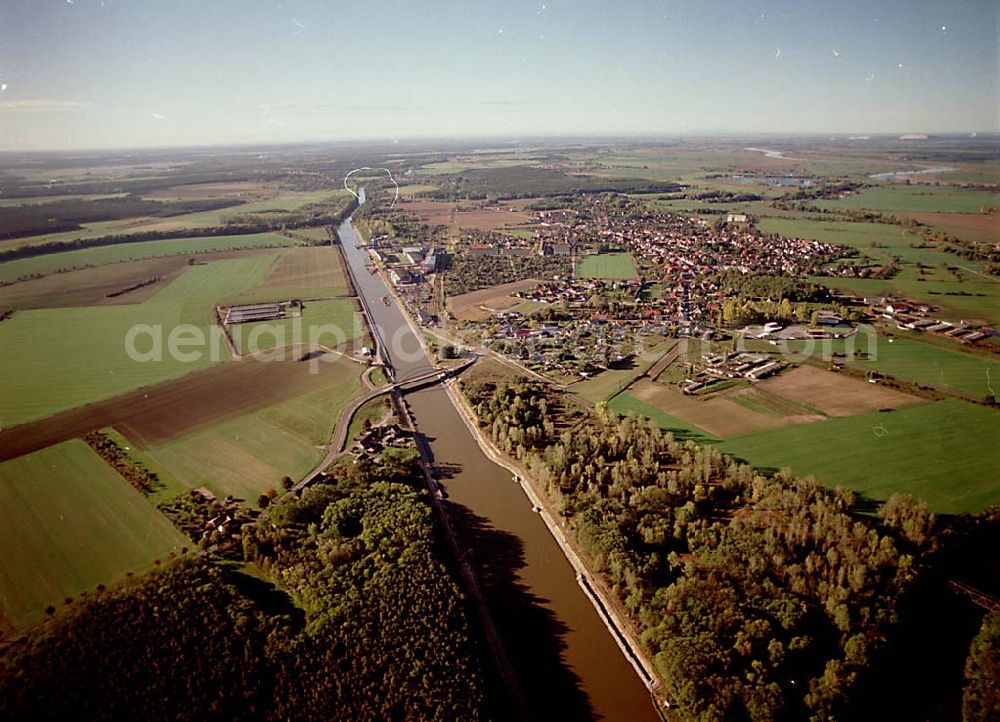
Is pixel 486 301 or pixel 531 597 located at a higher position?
pixel 486 301

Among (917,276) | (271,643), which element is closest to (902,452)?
(271,643)

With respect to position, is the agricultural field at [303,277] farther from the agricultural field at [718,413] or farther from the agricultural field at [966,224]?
the agricultural field at [966,224]

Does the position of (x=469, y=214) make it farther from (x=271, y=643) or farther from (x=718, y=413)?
(x=271, y=643)

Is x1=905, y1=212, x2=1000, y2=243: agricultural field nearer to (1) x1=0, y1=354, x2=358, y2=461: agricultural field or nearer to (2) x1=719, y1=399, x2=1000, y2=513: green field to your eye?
(2) x1=719, y1=399, x2=1000, y2=513: green field

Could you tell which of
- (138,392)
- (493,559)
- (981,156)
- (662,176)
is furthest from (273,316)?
(981,156)

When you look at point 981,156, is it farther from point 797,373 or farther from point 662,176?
point 797,373

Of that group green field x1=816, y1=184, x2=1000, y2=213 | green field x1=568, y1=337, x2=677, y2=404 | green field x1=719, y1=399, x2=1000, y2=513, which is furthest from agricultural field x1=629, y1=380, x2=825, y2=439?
green field x1=816, y1=184, x2=1000, y2=213

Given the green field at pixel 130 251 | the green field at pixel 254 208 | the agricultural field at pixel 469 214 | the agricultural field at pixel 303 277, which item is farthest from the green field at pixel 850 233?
the green field at pixel 254 208
